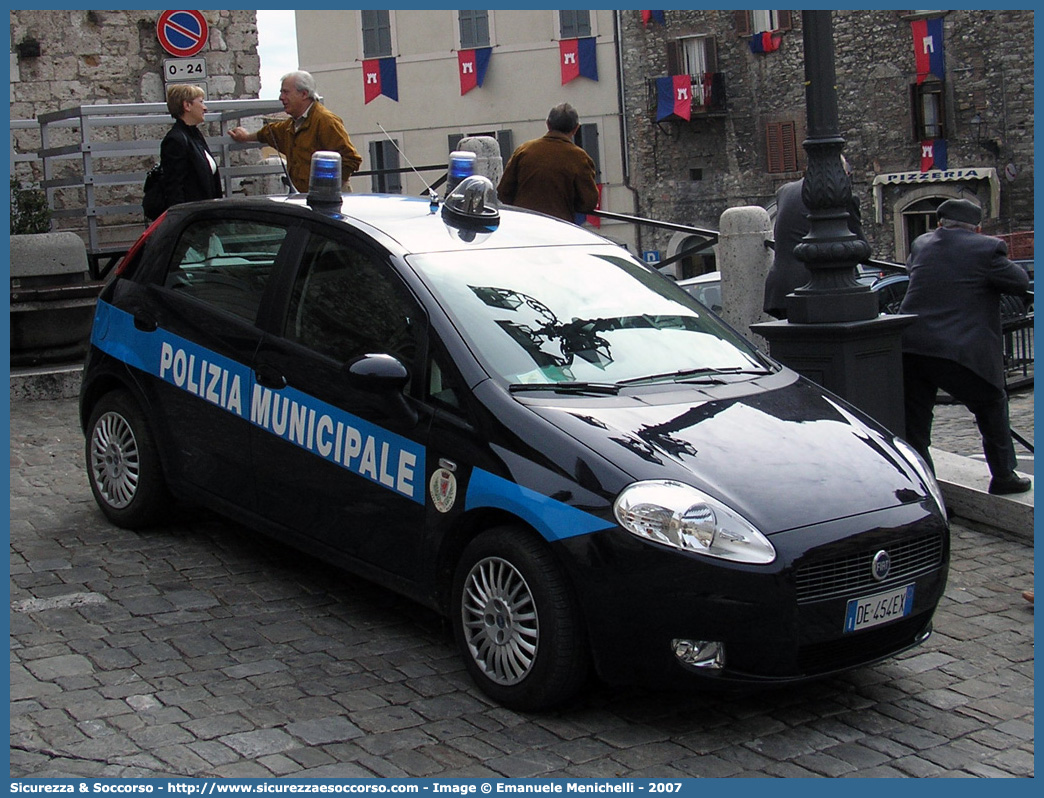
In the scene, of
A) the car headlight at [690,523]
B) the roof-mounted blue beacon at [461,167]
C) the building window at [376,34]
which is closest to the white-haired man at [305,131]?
the roof-mounted blue beacon at [461,167]

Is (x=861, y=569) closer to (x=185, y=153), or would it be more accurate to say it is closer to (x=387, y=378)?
(x=387, y=378)

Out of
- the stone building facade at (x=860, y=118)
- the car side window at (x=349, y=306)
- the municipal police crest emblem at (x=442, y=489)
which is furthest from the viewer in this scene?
the stone building facade at (x=860, y=118)

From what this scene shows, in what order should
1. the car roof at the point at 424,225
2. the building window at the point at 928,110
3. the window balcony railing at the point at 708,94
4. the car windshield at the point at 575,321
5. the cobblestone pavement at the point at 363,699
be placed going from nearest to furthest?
1. the cobblestone pavement at the point at 363,699
2. the car windshield at the point at 575,321
3. the car roof at the point at 424,225
4. the building window at the point at 928,110
5. the window balcony railing at the point at 708,94

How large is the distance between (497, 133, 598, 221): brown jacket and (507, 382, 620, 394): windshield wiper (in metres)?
5.00

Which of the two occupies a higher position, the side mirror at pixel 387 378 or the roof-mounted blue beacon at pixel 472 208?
the roof-mounted blue beacon at pixel 472 208

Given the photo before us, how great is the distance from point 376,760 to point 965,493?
4.07 m

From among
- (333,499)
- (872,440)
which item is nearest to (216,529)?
(333,499)

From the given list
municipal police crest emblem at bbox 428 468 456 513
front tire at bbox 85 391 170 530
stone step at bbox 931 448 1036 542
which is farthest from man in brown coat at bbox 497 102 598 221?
municipal police crest emblem at bbox 428 468 456 513

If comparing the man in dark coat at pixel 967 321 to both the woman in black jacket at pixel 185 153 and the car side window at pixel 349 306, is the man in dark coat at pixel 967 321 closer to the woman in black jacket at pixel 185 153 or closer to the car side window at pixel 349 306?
the car side window at pixel 349 306

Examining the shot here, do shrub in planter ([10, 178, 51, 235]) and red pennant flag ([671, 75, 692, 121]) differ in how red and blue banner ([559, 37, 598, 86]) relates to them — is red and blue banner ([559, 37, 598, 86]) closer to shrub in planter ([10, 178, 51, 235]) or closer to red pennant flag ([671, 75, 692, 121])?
red pennant flag ([671, 75, 692, 121])

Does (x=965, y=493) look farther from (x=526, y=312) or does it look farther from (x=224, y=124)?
(x=224, y=124)

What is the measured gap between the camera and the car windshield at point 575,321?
5.14 meters

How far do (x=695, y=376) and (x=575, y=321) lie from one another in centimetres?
50

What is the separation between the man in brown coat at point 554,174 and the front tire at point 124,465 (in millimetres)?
4032
